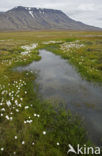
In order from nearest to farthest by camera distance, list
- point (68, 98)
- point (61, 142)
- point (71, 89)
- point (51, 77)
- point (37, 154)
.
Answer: point (37, 154) → point (61, 142) → point (68, 98) → point (71, 89) → point (51, 77)

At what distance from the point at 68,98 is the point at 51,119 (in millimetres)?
2723

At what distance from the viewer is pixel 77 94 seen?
372 inches

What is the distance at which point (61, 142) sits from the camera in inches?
203

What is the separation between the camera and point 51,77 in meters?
13.2

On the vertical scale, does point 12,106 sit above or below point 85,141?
above

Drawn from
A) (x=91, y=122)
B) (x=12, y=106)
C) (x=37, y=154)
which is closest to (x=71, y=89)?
(x=91, y=122)

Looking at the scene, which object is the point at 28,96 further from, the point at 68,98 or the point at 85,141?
the point at 85,141

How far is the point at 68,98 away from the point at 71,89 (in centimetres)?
159

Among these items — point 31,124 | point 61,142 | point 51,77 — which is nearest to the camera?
point 61,142

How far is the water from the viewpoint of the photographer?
6389 millimetres

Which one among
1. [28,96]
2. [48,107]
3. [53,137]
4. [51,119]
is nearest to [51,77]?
[28,96]

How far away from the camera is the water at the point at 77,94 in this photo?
6389mm

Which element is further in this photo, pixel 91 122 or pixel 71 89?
pixel 71 89

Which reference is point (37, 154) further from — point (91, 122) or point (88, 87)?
point (88, 87)
